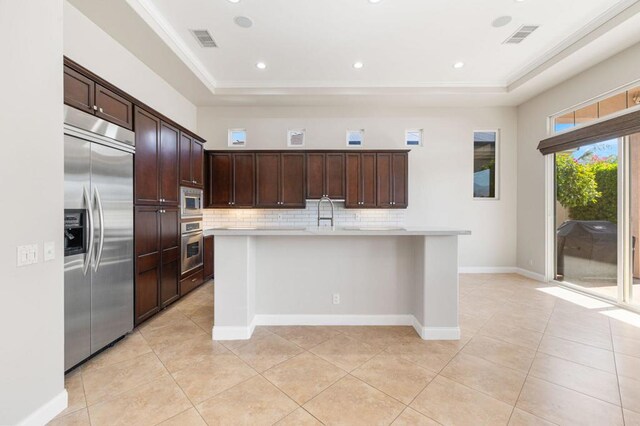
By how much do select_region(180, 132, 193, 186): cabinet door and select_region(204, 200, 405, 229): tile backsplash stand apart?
4.92ft

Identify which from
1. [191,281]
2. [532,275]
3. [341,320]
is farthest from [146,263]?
[532,275]

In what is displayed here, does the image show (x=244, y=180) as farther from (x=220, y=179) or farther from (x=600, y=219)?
(x=600, y=219)

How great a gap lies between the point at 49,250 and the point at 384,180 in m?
4.72

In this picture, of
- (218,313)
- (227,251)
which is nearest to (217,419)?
(218,313)

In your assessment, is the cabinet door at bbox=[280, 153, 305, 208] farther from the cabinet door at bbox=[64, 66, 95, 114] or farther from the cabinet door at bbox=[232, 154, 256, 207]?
the cabinet door at bbox=[64, 66, 95, 114]

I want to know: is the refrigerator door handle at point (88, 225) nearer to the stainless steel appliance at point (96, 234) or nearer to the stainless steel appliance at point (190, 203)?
the stainless steel appliance at point (96, 234)

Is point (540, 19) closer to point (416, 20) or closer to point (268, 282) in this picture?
point (416, 20)

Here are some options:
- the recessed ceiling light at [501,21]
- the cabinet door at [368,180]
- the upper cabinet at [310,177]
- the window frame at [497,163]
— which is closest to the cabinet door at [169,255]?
the upper cabinet at [310,177]

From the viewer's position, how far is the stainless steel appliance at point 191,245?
3.90 meters

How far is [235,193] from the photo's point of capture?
5230mm

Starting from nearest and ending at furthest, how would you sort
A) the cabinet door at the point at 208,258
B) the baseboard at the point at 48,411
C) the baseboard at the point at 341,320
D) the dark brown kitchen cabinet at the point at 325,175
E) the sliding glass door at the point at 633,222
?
the baseboard at the point at 48,411, the baseboard at the point at 341,320, the sliding glass door at the point at 633,222, the cabinet door at the point at 208,258, the dark brown kitchen cabinet at the point at 325,175

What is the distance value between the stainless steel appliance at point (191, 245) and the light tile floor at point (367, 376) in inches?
36.8

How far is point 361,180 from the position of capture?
5207 millimetres

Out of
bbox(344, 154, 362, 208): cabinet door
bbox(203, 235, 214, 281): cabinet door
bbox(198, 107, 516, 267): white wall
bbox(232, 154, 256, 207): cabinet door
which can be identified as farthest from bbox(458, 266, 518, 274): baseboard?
bbox(203, 235, 214, 281): cabinet door
